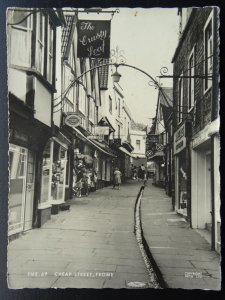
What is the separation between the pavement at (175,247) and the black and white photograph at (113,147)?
2 centimetres

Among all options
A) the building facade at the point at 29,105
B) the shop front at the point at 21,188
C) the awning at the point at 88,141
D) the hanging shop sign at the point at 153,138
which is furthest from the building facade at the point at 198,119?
the shop front at the point at 21,188

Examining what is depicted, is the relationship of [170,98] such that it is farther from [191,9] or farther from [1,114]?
[1,114]

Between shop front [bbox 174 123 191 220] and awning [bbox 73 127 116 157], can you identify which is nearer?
awning [bbox 73 127 116 157]

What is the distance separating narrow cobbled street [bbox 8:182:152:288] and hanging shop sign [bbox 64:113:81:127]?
1049 millimetres

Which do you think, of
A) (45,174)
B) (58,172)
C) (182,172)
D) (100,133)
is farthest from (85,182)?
(182,172)

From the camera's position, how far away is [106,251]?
19.2ft

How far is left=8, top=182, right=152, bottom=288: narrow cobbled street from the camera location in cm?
557

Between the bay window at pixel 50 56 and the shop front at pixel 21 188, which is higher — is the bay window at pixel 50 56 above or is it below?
above

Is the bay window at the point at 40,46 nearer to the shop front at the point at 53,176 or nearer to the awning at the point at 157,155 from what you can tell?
the shop front at the point at 53,176

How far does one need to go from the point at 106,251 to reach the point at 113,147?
1599 millimetres

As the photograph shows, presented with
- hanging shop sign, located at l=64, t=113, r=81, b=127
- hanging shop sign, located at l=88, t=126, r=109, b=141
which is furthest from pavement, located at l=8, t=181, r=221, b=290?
hanging shop sign, located at l=64, t=113, r=81, b=127

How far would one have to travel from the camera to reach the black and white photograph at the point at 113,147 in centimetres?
576

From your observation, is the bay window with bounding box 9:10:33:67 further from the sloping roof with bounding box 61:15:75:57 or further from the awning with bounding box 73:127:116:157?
the awning with bounding box 73:127:116:157

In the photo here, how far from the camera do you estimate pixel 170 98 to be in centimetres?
650
